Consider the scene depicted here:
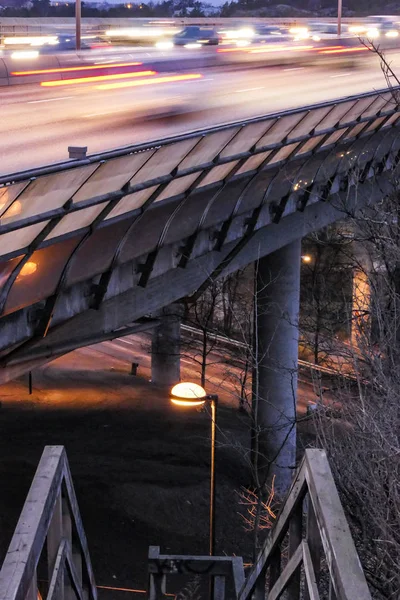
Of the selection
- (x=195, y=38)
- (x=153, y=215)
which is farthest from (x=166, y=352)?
(x=195, y=38)

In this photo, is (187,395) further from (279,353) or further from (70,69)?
Answer: (70,69)

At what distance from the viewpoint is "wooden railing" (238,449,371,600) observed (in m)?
2.86

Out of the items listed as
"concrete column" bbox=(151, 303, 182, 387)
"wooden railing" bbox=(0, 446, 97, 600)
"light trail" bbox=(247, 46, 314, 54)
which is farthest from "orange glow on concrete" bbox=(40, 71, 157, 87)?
"wooden railing" bbox=(0, 446, 97, 600)

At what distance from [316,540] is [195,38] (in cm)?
4924

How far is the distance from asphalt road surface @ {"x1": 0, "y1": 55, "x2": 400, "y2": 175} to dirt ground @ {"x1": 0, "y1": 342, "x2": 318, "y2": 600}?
697 cm

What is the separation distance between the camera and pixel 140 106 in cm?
2455

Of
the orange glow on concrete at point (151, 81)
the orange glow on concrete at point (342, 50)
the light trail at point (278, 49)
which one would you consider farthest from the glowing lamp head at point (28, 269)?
the orange glow on concrete at point (342, 50)

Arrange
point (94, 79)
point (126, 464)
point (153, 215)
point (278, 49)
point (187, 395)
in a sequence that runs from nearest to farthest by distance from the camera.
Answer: point (187, 395) < point (153, 215) < point (126, 464) < point (94, 79) < point (278, 49)

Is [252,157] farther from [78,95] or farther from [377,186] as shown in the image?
[78,95]

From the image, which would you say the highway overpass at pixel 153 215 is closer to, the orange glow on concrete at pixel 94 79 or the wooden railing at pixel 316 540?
the wooden railing at pixel 316 540

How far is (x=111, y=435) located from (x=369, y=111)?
11969 millimetres

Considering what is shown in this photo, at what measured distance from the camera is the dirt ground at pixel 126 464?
61.3ft

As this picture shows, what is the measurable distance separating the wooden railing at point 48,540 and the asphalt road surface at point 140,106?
442 inches

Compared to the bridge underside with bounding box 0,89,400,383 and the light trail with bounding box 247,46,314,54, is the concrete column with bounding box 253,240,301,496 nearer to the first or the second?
the bridge underside with bounding box 0,89,400,383
